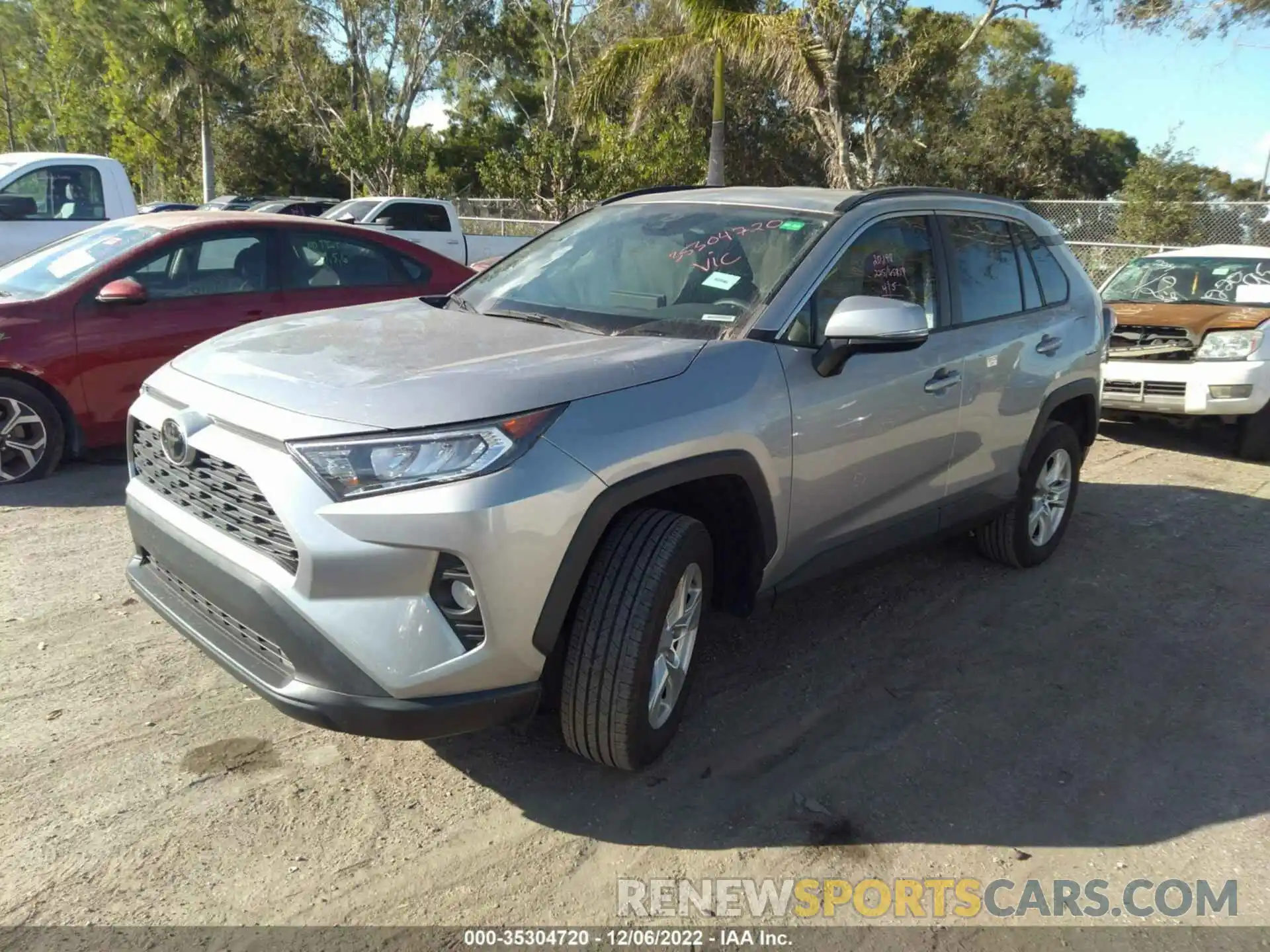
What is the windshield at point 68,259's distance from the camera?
582 centimetres

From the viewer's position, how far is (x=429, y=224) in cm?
1747

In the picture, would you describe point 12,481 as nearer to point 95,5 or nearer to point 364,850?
point 364,850

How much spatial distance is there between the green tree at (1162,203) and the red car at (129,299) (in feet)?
50.7

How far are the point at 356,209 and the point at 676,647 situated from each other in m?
16.8

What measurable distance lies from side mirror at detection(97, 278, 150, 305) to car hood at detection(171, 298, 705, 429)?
2.59 m

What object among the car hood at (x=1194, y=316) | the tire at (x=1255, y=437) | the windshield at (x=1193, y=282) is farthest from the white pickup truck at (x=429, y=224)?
the tire at (x=1255, y=437)

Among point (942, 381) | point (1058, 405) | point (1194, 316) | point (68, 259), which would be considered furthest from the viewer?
point (1194, 316)

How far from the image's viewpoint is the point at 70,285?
5.70 metres

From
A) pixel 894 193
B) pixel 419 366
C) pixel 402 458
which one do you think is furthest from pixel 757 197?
pixel 402 458

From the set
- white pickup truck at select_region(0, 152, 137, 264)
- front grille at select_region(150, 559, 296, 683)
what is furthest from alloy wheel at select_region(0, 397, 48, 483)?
white pickup truck at select_region(0, 152, 137, 264)

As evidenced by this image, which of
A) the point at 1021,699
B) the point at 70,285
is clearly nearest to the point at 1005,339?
the point at 1021,699

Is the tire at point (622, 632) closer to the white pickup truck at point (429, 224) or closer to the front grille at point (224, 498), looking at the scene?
the front grille at point (224, 498)

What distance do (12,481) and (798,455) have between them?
184 inches

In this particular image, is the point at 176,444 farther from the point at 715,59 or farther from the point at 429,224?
the point at 429,224
